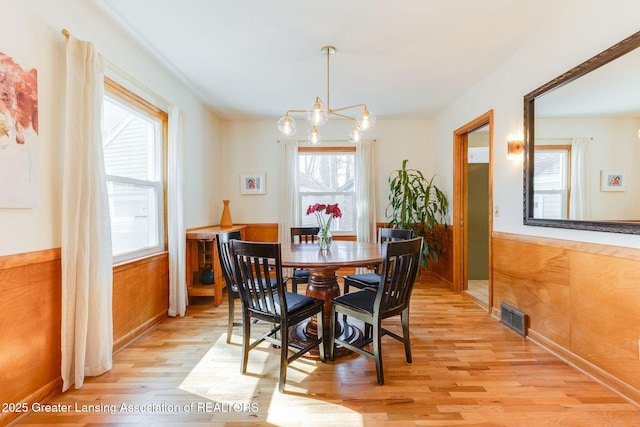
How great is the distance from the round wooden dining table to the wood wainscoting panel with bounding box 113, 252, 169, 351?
1292mm

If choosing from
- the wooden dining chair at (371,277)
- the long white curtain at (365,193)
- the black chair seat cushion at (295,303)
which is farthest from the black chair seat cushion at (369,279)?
the long white curtain at (365,193)

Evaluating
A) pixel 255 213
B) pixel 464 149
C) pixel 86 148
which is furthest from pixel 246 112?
pixel 464 149

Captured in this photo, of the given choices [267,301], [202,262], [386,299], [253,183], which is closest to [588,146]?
[386,299]

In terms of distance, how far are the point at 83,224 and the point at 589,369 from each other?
11.1 feet

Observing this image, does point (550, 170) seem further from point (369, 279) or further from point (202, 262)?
point (202, 262)

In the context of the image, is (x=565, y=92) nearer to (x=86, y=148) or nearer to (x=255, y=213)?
(x=86, y=148)

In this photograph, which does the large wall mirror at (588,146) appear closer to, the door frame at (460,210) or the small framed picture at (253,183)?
the door frame at (460,210)

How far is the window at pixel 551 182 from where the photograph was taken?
82.5 inches

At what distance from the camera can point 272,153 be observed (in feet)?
15.0

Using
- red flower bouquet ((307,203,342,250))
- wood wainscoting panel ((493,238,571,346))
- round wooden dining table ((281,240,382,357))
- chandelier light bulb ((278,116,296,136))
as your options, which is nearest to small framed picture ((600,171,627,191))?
wood wainscoting panel ((493,238,571,346))

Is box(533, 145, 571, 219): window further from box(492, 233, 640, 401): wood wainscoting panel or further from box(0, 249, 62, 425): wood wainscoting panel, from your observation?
box(0, 249, 62, 425): wood wainscoting panel

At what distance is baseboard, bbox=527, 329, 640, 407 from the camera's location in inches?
65.4

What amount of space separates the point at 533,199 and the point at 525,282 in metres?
0.72

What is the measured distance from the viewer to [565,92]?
209 centimetres
